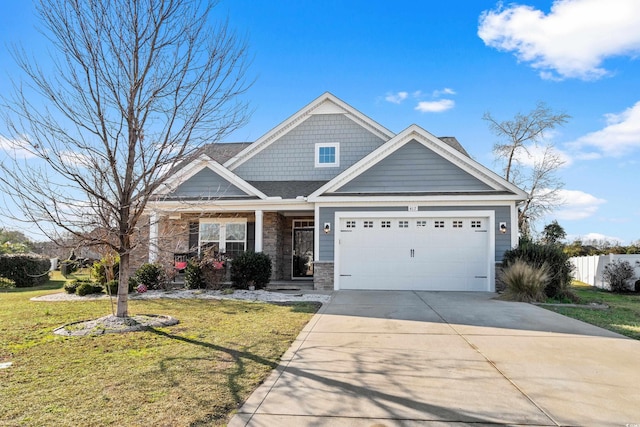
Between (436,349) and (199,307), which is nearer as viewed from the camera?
(436,349)

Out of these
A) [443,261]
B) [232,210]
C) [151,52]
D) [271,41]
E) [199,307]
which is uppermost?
[271,41]

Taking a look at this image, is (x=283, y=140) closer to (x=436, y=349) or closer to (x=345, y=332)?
(x=345, y=332)

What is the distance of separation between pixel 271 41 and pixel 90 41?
4309mm

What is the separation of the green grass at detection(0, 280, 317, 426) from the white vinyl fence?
14516 millimetres

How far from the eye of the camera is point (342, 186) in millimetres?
14367

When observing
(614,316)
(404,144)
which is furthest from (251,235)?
(614,316)

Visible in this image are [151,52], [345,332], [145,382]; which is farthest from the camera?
[151,52]

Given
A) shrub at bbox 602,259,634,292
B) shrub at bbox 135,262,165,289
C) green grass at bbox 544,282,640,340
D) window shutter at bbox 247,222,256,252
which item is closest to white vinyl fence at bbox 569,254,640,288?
shrub at bbox 602,259,634,292

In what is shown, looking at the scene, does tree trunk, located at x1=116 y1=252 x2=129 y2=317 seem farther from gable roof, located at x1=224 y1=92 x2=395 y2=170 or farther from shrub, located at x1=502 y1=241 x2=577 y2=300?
shrub, located at x1=502 y1=241 x2=577 y2=300

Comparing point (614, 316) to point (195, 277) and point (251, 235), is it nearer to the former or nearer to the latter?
point (251, 235)

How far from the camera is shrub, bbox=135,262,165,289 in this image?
13.8m

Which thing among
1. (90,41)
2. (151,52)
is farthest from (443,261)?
(90,41)

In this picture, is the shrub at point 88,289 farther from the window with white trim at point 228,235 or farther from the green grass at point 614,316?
the green grass at point 614,316

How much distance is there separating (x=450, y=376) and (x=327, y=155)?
43.9 ft
